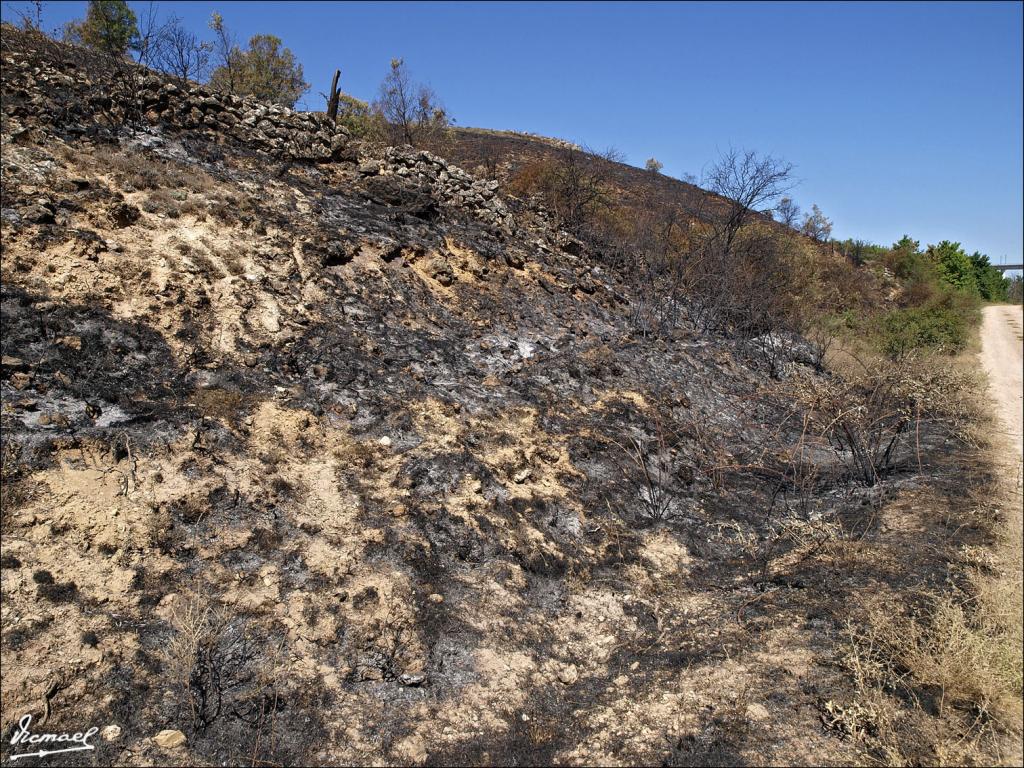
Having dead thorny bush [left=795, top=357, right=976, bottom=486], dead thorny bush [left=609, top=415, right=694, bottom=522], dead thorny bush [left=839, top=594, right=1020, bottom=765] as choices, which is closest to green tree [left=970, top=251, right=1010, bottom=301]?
dead thorny bush [left=795, top=357, right=976, bottom=486]

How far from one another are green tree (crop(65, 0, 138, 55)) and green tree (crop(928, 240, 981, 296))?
2319cm

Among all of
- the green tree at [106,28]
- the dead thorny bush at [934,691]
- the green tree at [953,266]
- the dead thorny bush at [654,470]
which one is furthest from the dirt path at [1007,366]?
the green tree at [106,28]

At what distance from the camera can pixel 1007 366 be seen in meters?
11.7

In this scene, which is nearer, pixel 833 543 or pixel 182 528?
pixel 182 528

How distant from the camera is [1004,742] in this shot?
10.8 ft

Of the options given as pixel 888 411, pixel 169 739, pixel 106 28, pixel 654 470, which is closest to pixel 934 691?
pixel 654 470

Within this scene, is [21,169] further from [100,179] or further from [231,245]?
[231,245]

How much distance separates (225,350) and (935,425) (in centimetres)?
990

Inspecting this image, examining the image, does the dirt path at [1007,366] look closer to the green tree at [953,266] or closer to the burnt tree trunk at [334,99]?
the green tree at [953,266]

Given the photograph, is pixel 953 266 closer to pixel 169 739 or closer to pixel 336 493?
pixel 336 493

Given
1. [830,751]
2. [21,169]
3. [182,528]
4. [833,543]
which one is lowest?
[830,751]

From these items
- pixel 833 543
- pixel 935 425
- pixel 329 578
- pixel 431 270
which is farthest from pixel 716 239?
pixel 329 578

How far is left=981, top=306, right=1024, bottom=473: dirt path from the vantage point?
810 centimetres

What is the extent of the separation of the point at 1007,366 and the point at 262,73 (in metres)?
16.9
